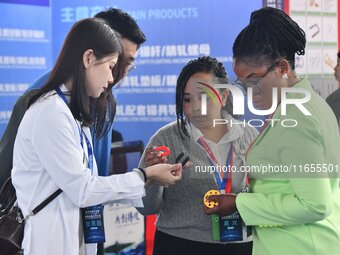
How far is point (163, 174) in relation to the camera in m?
2.43

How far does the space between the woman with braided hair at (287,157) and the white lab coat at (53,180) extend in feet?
1.66

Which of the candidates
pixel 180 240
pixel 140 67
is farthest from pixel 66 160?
pixel 140 67

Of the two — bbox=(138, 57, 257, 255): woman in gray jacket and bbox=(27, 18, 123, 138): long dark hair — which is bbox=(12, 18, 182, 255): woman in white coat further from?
bbox=(138, 57, 257, 255): woman in gray jacket

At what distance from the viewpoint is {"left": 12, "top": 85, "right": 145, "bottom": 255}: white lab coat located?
7.18 ft

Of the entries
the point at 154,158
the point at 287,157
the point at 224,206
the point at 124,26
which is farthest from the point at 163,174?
the point at 124,26

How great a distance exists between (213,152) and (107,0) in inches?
84.4

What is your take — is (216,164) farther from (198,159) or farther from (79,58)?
(79,58)

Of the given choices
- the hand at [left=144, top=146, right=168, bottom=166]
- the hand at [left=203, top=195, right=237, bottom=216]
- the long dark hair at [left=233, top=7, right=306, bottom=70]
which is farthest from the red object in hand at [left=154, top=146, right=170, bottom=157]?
the long dark hair at [left=233, top=7, right=306, bottom=70]

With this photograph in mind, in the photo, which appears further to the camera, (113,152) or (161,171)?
(113,152)

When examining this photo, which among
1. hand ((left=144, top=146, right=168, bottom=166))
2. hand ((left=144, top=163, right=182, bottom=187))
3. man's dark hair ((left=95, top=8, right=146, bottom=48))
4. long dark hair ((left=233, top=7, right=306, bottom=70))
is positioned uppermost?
man's dark hair ((left=95, top=8, right=146, bottom=48))

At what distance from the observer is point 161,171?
2428 millimetres

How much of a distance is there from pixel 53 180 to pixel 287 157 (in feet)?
2.58

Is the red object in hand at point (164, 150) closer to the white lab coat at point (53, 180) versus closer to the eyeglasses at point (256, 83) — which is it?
the white lab coat at point (53, 180)

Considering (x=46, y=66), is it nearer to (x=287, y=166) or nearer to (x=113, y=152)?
(x=113, y=152)
